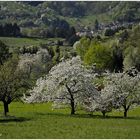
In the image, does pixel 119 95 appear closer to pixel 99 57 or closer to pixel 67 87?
pixel 67 87

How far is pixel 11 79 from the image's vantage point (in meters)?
56.6

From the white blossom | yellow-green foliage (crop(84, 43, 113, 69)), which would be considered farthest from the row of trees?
yellow-green foliage (crop(84, 43, 113, 69))

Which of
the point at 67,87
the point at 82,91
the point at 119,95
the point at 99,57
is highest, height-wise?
the point at 67,87

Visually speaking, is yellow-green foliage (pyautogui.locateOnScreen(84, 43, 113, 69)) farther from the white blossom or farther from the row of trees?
the white blossom

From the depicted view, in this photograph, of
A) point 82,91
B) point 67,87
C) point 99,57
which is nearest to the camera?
point 67,87

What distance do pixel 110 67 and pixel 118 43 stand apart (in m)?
25.2

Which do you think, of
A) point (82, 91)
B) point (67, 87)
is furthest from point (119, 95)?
point (67, 87)

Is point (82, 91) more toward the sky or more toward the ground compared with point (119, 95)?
more toward the sky

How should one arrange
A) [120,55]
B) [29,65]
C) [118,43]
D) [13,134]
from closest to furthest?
[13,134] < [29,65] < [120,55] < [118,43]

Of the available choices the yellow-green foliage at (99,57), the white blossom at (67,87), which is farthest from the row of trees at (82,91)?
the yellow-green foliage at (99,57)

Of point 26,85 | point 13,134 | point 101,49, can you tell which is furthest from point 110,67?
point 13,134

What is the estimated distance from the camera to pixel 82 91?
56.1 m

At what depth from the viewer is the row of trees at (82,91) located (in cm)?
5575

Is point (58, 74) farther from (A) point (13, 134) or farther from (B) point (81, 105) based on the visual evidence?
(A) point (13, 134)
